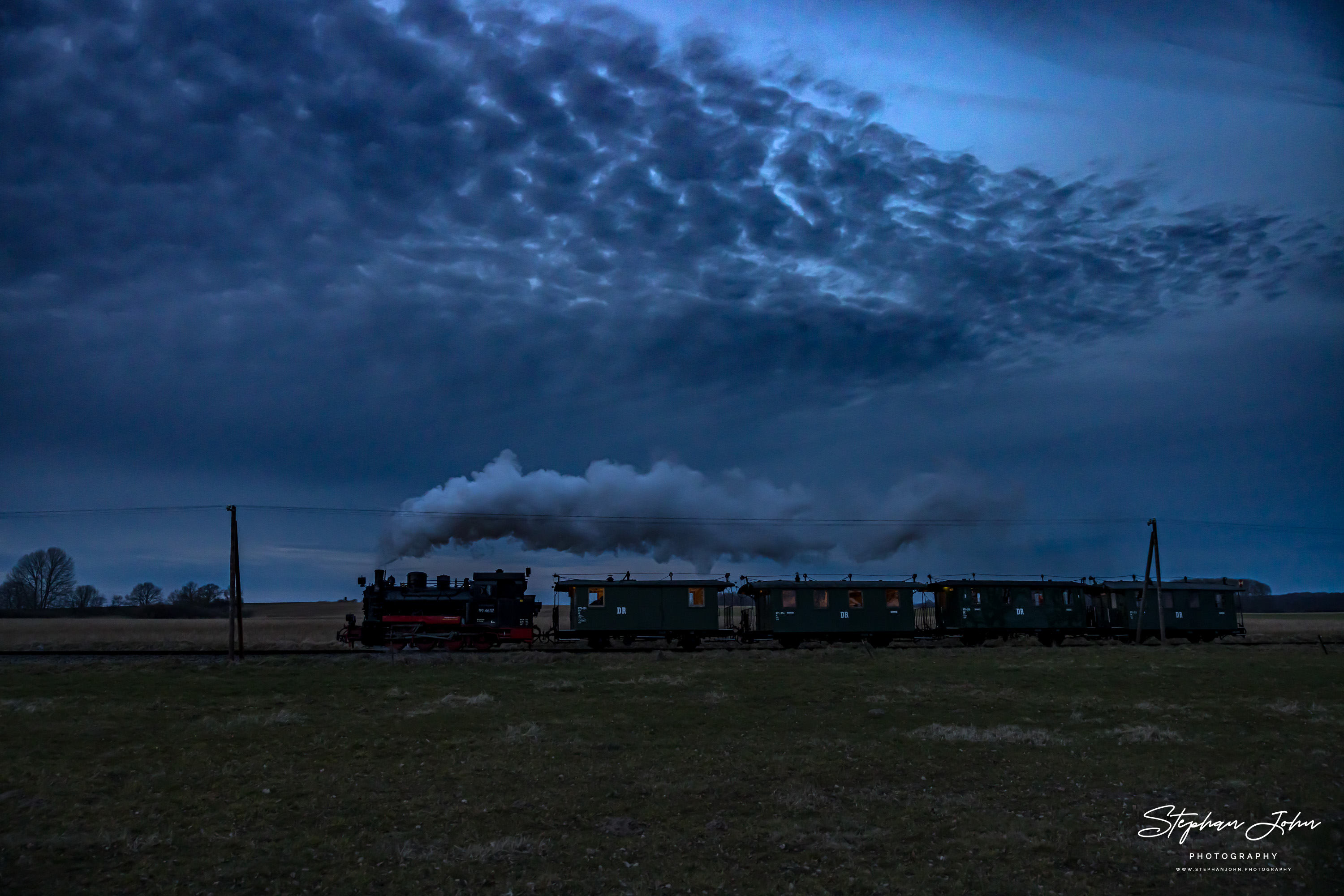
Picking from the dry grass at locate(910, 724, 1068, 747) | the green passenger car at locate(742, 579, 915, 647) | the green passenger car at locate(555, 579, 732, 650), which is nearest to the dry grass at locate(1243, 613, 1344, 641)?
the green passenger car at locate(742, 579, 915, 647)

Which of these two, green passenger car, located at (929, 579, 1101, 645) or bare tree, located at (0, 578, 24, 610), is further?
bare tree, located at (0, 578, 24, 610)

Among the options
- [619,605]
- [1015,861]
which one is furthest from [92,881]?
[619,605]

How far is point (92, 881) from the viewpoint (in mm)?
10555

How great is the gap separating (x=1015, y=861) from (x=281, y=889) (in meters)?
9.42

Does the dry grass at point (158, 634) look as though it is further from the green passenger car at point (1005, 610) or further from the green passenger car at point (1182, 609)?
the green passenger car at point (1182, 609)

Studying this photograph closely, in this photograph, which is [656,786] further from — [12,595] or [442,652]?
[12,595]

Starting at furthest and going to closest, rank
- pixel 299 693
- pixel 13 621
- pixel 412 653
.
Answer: pixel 13 621
pixel 412 653
pixel 299 693

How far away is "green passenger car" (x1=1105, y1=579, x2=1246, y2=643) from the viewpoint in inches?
2189

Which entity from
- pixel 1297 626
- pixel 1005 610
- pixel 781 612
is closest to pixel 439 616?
pixel 781 612

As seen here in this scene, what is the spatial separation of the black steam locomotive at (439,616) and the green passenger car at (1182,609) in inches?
1573

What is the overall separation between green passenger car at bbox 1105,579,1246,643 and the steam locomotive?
9cm

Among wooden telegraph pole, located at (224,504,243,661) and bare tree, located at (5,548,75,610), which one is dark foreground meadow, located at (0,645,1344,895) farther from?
bare tree, located at (5,548,75,610)

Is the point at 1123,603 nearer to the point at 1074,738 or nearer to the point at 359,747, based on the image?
the point at 1074,738

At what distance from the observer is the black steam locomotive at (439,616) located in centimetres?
4262
